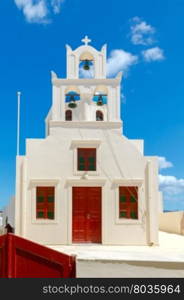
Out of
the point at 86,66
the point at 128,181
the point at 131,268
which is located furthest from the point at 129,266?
the point at 86,66

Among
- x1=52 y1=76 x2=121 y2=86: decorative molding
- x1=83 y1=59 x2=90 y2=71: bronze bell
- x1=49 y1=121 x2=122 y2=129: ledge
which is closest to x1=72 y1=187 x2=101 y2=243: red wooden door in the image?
x1=49 y1=121 x2=122 y2=129: ledge

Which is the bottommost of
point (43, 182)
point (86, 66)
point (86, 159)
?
point (43, 182)

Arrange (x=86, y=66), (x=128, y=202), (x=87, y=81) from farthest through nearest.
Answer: (x=86, y=66) → (x=87, y=81) → (x=128, y=202)

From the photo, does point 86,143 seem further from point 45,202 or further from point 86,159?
point 45,202

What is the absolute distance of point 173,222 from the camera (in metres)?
21.9

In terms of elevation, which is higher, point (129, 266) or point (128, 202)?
point (128, 202)

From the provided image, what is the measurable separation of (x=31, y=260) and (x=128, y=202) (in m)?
8.52

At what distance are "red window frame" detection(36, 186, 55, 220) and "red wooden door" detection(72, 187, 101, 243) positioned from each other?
3.28 ft

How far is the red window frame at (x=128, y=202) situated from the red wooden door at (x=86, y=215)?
3.20 feet

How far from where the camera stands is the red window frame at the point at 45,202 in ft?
44.7

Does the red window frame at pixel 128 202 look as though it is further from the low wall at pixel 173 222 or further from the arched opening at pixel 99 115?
the arched opening at pixel 99 115

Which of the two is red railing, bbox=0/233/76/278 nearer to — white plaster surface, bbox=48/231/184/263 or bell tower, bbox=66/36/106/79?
Answer: white plaster surface, bbox=48/231/184/263

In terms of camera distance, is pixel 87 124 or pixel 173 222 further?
pixel 173 222

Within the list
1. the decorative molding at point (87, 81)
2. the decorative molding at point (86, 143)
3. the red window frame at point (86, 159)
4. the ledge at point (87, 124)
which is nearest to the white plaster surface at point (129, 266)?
the red window frame at point (86, 159)
